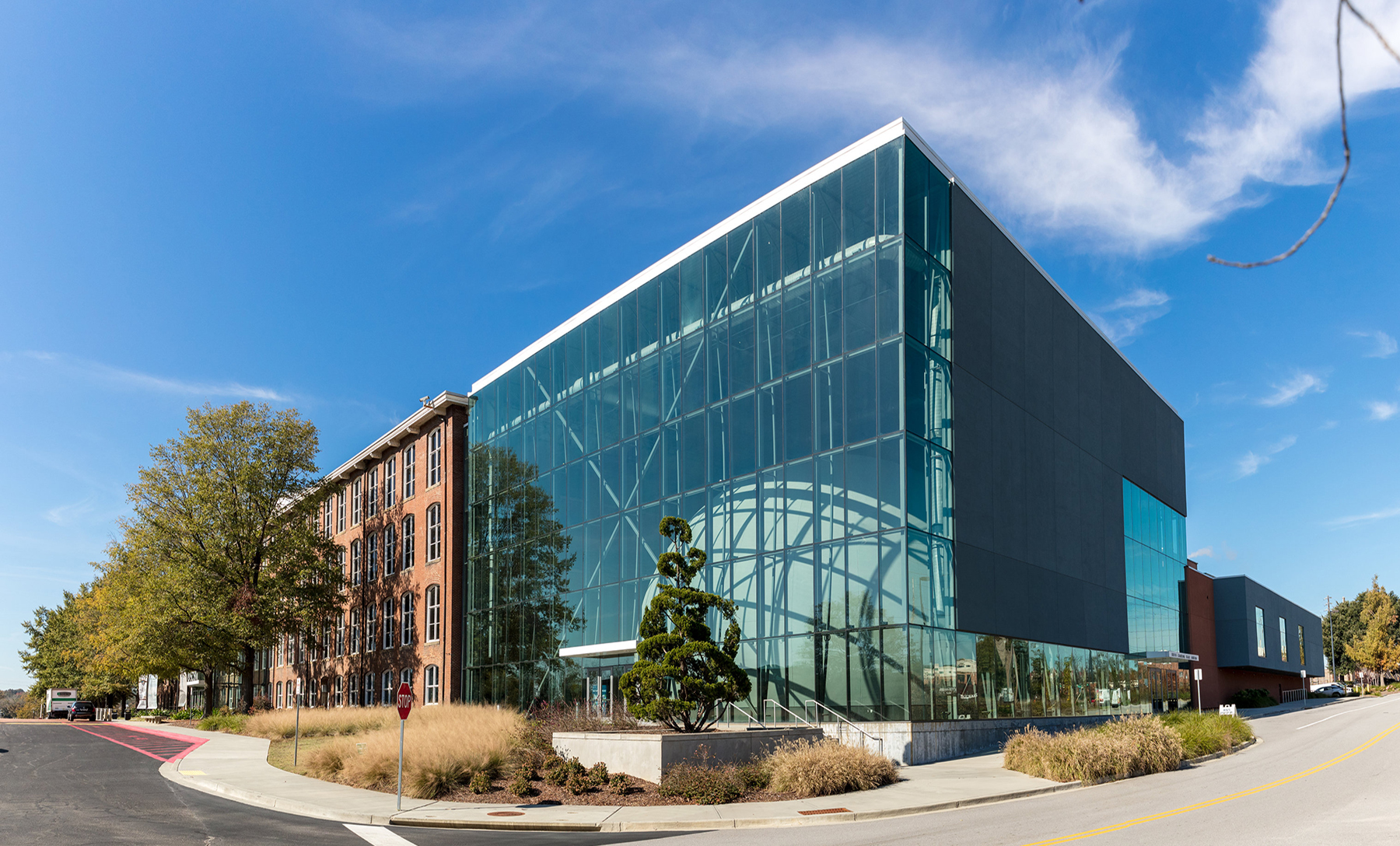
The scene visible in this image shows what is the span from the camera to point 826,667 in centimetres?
2695

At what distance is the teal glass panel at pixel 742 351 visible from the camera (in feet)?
102

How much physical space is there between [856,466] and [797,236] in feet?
25.6

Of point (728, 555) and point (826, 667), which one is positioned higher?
point (728, 555)

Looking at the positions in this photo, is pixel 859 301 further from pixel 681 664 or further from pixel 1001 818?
pixel 1001 818

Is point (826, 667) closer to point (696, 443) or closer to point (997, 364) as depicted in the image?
point (696, 443)

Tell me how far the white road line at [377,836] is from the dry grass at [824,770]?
24.9 feet

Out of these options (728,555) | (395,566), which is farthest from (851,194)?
(395,566)

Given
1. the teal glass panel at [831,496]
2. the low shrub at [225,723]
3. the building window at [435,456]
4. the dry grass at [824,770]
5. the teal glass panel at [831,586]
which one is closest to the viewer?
the dry grass at [824,770]

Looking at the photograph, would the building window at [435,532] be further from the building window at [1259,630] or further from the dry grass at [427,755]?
the building window at [1259,630]

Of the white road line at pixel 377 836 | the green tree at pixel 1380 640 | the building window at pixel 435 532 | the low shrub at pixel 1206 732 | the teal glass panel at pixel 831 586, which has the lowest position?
the green tree at pixel 1380 640

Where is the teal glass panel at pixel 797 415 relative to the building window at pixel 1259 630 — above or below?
above

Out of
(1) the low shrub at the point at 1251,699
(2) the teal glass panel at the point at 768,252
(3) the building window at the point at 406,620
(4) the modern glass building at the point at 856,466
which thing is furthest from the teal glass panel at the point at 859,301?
(1) the low shrub at the point at 1251,699

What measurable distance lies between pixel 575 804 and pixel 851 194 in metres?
18.8

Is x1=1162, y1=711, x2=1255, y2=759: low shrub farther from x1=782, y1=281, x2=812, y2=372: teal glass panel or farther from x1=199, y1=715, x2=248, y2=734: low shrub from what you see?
x1=199, y1=715, x2=248, y2=734: low shrub
